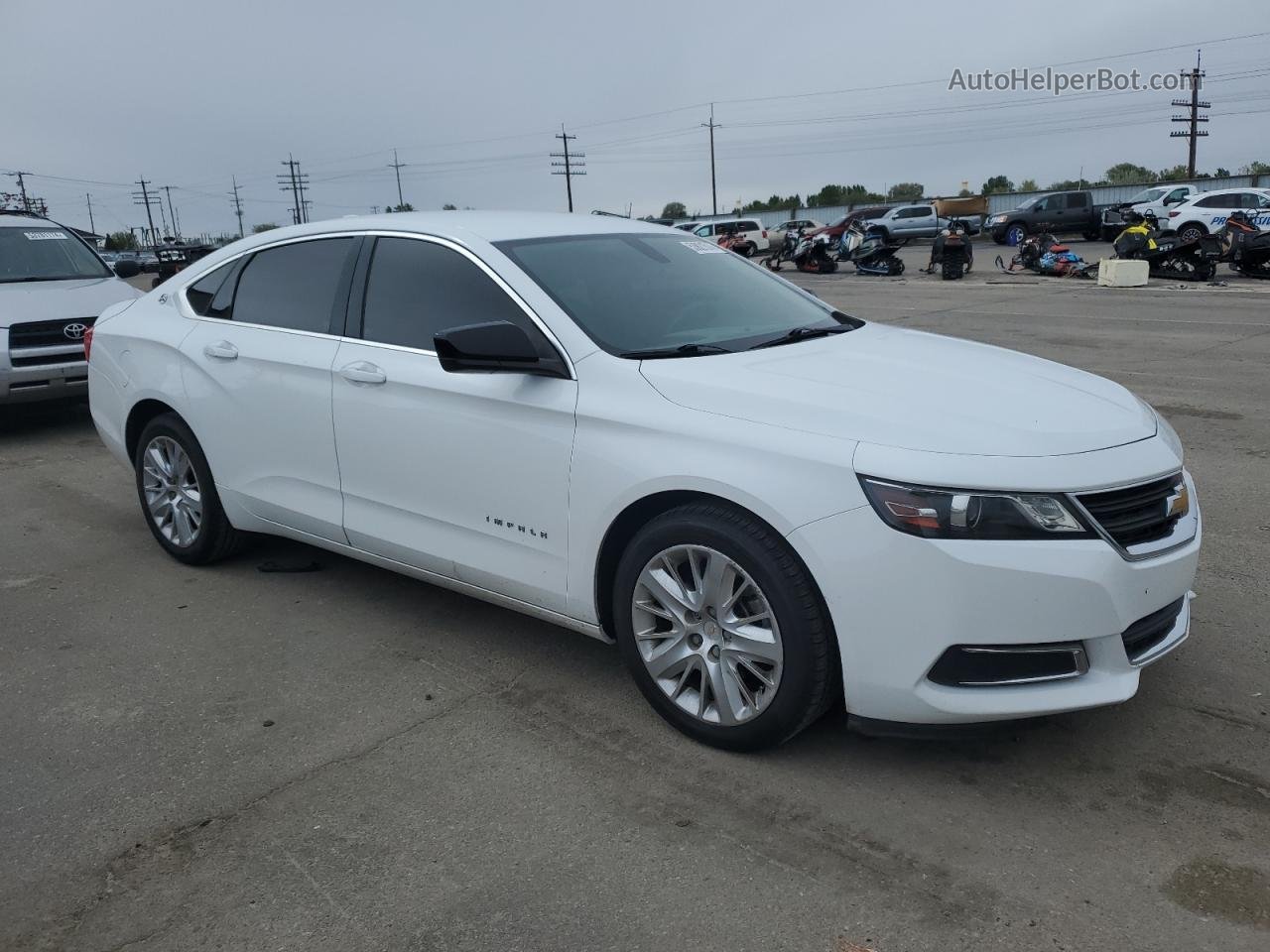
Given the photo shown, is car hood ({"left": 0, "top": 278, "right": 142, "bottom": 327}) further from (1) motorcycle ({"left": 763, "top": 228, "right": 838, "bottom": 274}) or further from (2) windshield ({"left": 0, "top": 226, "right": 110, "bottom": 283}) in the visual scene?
(1) motorcycle ({"left": 763, "top": 228, "right": 838, "bottom": 274})

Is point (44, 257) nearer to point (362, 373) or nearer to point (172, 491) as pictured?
point (172, 491)

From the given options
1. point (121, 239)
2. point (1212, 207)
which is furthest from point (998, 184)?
point (121, 239)

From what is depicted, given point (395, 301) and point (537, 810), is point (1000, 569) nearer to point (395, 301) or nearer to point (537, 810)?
point (537, 810)

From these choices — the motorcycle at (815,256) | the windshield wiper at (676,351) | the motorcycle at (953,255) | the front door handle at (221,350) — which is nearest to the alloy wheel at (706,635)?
the windshield wiper at (676,351)

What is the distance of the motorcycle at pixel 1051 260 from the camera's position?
2339cm

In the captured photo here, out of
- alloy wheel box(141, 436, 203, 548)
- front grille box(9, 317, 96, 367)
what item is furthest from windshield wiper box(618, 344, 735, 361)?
front grille box(9, 317, 96, 367)

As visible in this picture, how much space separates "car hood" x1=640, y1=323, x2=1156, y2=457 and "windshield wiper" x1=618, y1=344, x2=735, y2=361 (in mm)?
65

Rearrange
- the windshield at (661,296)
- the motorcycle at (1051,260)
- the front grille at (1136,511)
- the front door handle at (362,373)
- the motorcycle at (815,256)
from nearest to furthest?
the front grille at (1136,511) < the windshield at (661,296) < the front door handle at (362,373) < the motorcycle at (1051,260) < the motorcycle at (815,256)

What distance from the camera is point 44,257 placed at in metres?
9.88

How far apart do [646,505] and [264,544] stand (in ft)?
9.86

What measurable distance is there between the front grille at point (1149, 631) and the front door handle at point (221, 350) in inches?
149

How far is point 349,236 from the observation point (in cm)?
459

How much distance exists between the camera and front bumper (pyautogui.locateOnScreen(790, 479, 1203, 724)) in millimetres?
2855

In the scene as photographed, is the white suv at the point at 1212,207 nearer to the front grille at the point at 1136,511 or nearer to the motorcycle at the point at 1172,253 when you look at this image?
the motorcycle at the point at 1172,253
